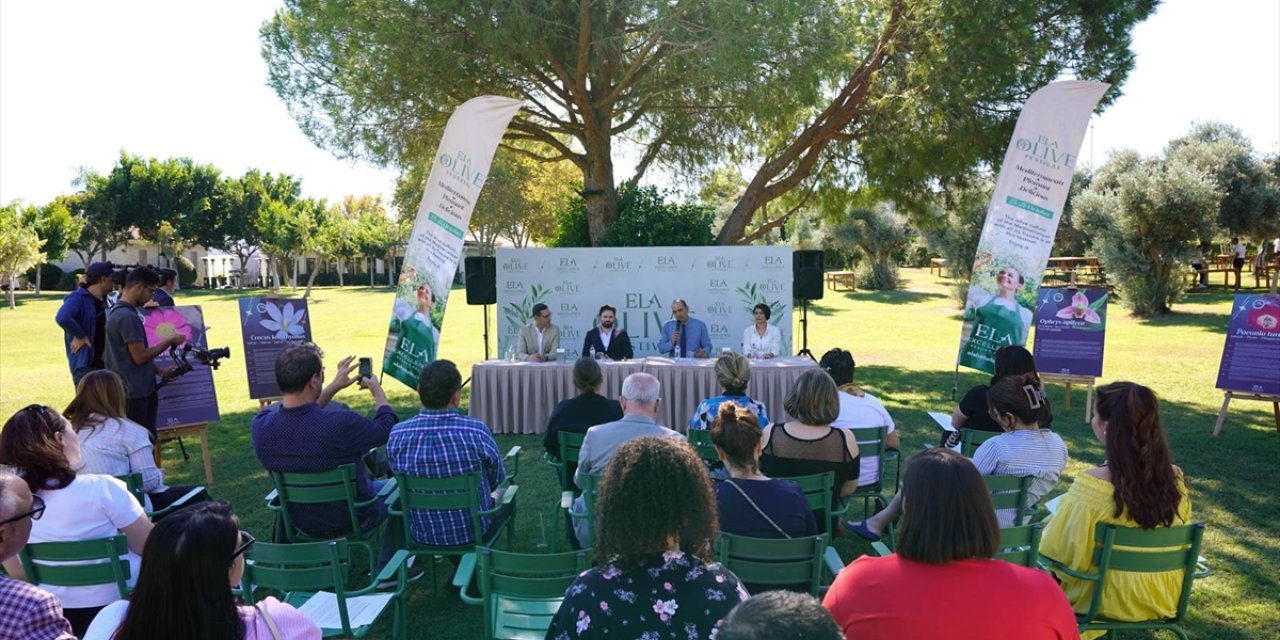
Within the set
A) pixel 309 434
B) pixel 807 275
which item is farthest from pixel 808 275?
pixel 309 434

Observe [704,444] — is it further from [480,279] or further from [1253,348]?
[1253,348]

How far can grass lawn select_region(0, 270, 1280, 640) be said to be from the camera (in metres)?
4.37

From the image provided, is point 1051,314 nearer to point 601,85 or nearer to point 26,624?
point 601,85

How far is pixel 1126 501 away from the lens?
2934mm

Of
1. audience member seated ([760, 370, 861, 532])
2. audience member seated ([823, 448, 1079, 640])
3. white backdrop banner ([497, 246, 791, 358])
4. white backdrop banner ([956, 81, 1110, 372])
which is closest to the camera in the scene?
audience member seated ([823, 448, 1079, 640])

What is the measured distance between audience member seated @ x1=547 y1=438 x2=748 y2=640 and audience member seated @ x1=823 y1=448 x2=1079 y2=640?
315 millimetres

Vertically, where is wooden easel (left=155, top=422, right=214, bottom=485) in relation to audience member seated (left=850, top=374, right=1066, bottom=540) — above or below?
below

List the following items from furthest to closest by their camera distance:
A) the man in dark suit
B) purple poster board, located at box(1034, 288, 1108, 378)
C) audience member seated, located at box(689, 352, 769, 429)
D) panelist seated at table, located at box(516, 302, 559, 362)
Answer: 1. panelist seated at table, located at box(516, 302, 559, 362)
2. the man in dark suit
3. purple poster board, located at box(1034, 288, 1108, 378)
4. audience member seated, located at box(689, 352, 769, 429)

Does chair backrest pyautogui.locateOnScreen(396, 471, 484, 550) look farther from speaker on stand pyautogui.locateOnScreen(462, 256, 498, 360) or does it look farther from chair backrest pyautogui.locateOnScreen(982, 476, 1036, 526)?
speaker on stand pyautogui.locateOnScreen(462, 256, 498, 360)

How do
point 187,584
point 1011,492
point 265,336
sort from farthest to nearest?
point 265,336 → point 1011,492 → point 187,584

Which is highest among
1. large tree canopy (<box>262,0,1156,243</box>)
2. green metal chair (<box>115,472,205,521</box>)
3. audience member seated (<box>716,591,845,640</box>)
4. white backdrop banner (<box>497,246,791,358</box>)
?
large tree canopy (<box>262,0,1156,243</box>)

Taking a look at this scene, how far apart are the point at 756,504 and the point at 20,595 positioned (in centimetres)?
221

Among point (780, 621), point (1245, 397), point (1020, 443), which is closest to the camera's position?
point (780, 621)

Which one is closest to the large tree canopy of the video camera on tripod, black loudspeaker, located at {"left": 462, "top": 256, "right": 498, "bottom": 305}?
black loudspeaker, located at {"left": 462, "top": 256, "right": 498, "bottom": 305}
